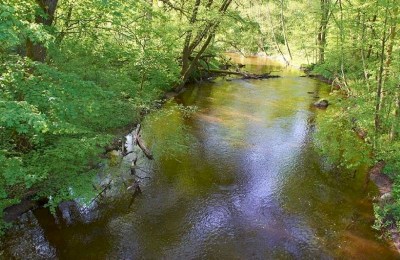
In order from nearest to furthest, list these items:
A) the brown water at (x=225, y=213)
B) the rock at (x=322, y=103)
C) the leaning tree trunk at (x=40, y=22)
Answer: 1. the brown water at (x=225, y=213)
2. the leaning tree trunk at (x=40, y=22)
3. the rock at (x=322, y=103)

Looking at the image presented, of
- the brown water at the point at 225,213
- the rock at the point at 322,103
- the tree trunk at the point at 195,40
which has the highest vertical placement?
the tree trunk at the point at 195,40

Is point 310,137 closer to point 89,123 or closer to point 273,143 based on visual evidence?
point 273,143

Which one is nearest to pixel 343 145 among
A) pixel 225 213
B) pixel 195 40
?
pixel 225 213

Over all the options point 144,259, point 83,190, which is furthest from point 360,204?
point 83,190

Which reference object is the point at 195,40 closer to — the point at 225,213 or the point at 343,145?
the point at 343,145

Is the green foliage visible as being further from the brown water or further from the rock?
the rock

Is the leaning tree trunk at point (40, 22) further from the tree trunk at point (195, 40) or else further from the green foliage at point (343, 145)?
the tree trunk at point (195, 40)

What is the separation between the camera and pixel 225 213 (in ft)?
39.3

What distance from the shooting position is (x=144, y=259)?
9570 millimetres

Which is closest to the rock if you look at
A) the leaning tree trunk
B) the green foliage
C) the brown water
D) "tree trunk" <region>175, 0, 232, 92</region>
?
the brown water

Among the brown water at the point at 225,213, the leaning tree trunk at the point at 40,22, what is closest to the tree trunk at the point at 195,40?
the brown water at the point at 225,213

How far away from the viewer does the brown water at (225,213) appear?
33.0 ft

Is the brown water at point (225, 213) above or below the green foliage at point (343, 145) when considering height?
below

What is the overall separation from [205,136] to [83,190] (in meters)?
10.3
